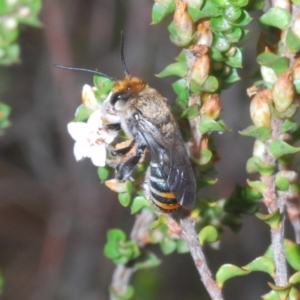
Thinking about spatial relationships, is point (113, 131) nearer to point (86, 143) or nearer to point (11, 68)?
point (86, 143)

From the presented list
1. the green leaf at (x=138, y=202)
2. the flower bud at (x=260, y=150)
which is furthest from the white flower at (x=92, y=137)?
the flower bud at (x=260, y=150)

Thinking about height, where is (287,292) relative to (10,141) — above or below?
above

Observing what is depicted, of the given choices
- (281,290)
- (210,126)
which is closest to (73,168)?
(210,126)

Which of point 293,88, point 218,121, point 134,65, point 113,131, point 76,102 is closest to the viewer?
point 293,88

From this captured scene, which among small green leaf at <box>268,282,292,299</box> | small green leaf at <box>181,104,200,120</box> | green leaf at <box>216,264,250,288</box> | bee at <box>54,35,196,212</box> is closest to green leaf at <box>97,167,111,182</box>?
bee at <box>54,35,196,212</box>

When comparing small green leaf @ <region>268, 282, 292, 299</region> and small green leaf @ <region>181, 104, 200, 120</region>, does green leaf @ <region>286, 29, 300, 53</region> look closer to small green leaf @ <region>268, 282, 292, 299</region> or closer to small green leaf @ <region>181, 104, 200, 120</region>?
small green leaf @ <region>181, 104, 200, 120</region>

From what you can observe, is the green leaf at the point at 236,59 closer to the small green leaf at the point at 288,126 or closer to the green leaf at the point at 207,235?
the small green leaf at the point at 288,126

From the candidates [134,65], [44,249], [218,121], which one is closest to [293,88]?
[218,121]
